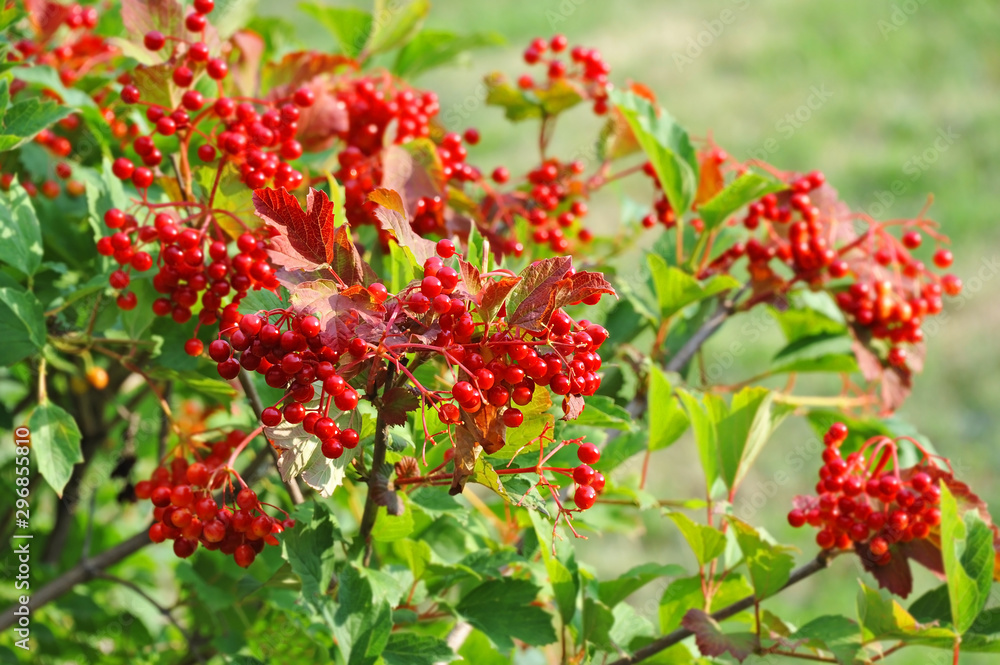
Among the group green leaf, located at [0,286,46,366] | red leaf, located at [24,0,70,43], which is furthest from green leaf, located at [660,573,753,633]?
red leaf, located at [24,0,70,43]

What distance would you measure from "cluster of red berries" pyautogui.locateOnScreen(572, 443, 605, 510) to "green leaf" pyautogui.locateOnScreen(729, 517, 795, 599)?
0.88ft

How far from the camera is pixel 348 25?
5.64ft

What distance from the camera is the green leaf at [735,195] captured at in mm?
1243

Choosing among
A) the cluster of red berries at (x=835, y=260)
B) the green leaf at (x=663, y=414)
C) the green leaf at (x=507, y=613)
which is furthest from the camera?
the cluster of red berries at (x=835, y=260)

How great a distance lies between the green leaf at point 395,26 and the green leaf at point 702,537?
1.00 metres

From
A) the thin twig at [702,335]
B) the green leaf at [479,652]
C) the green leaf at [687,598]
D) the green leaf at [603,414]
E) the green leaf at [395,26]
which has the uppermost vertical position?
the green leaf at [395,26]

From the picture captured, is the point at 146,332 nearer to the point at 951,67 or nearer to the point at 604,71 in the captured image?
the point at 604,71

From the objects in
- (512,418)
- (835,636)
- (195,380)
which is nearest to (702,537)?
(835,636)

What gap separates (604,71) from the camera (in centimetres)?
147

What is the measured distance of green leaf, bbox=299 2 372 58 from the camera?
1.69 metres

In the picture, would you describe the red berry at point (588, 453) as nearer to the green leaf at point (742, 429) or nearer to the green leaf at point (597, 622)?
the green leaf at point (597, 622)

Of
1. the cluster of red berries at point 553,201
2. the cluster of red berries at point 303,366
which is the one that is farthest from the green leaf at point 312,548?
the cluster of red berries at point 553,201

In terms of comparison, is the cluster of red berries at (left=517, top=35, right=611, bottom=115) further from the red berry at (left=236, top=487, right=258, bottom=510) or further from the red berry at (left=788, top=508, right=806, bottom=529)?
the red berry at (left=236, top=487, right=258, bottom=510)

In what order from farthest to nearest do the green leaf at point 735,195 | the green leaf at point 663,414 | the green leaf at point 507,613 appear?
the green leaf at point 735,195, the green leaf at point 663,414, the green leaf at point 507,613
